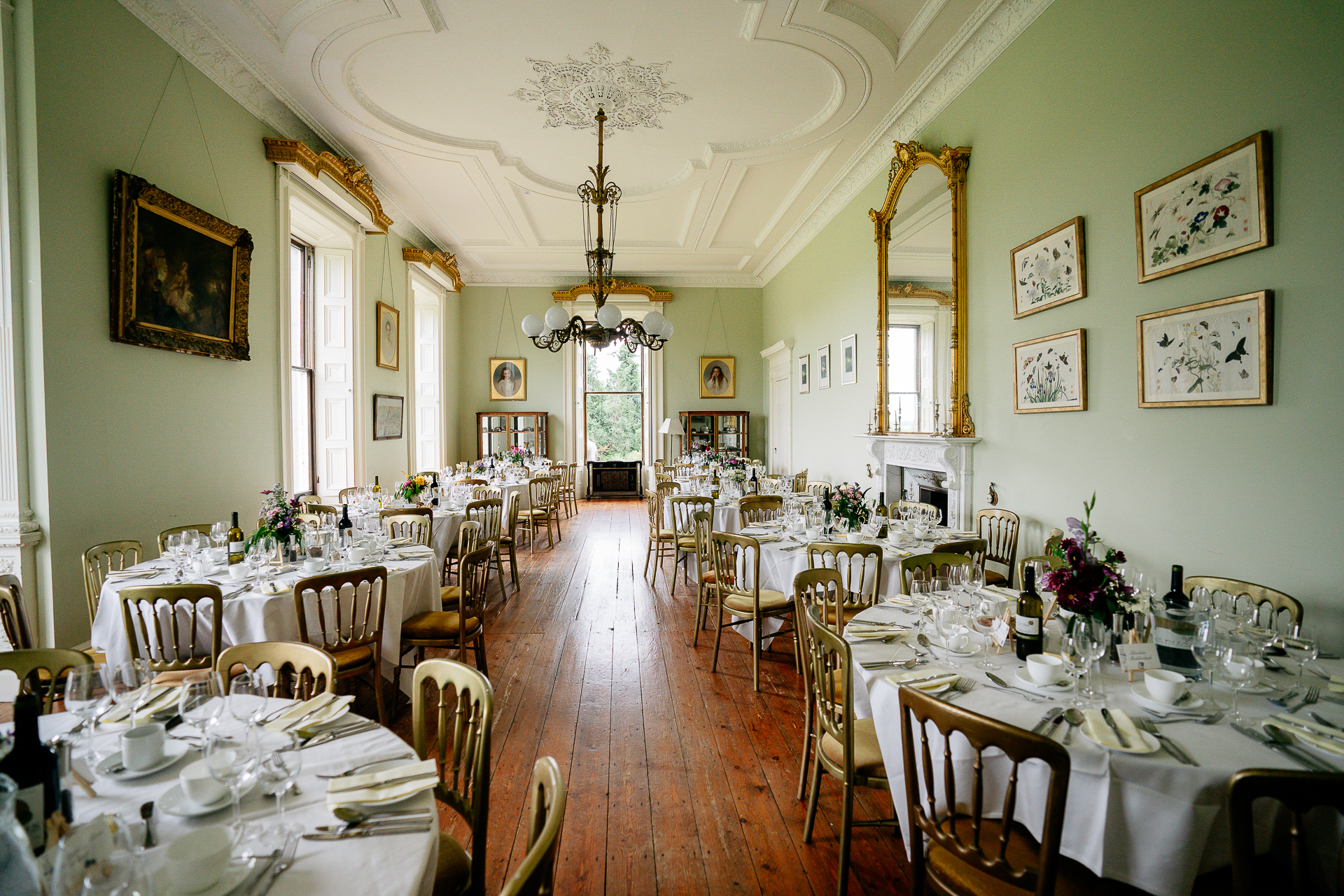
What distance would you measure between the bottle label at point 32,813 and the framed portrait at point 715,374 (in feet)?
37.9

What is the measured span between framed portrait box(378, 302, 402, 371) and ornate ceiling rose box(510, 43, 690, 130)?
3.65 meters

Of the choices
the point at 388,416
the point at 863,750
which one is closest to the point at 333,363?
the point at 388,416

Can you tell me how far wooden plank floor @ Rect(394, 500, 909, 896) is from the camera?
88.3 inches

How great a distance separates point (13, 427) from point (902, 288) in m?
6.81

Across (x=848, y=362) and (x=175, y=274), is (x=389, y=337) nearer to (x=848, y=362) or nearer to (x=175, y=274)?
(x=175, y=274)

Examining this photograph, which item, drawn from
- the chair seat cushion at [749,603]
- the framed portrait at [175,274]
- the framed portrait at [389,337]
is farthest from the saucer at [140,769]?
the framed portrait at [389,337]

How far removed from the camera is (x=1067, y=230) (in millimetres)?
3777

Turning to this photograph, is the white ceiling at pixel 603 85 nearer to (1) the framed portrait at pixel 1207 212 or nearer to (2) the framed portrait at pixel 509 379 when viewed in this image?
(1) the framed portrait at pixel 1207 212

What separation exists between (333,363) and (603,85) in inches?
179

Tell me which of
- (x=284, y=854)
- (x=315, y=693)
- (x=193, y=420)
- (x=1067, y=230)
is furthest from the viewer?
(x=193, y=420)

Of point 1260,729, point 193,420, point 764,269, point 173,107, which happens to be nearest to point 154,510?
point 193,420

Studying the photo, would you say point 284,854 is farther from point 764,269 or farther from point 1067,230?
point 764,269

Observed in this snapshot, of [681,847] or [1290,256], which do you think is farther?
[1290,256]

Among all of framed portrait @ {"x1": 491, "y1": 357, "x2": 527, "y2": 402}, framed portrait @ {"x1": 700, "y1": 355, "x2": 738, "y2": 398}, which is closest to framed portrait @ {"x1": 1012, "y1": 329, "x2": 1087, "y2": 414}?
framed portrait @ {"x1": 700, "y1": 355, "x2": 738, "y2": 398}
